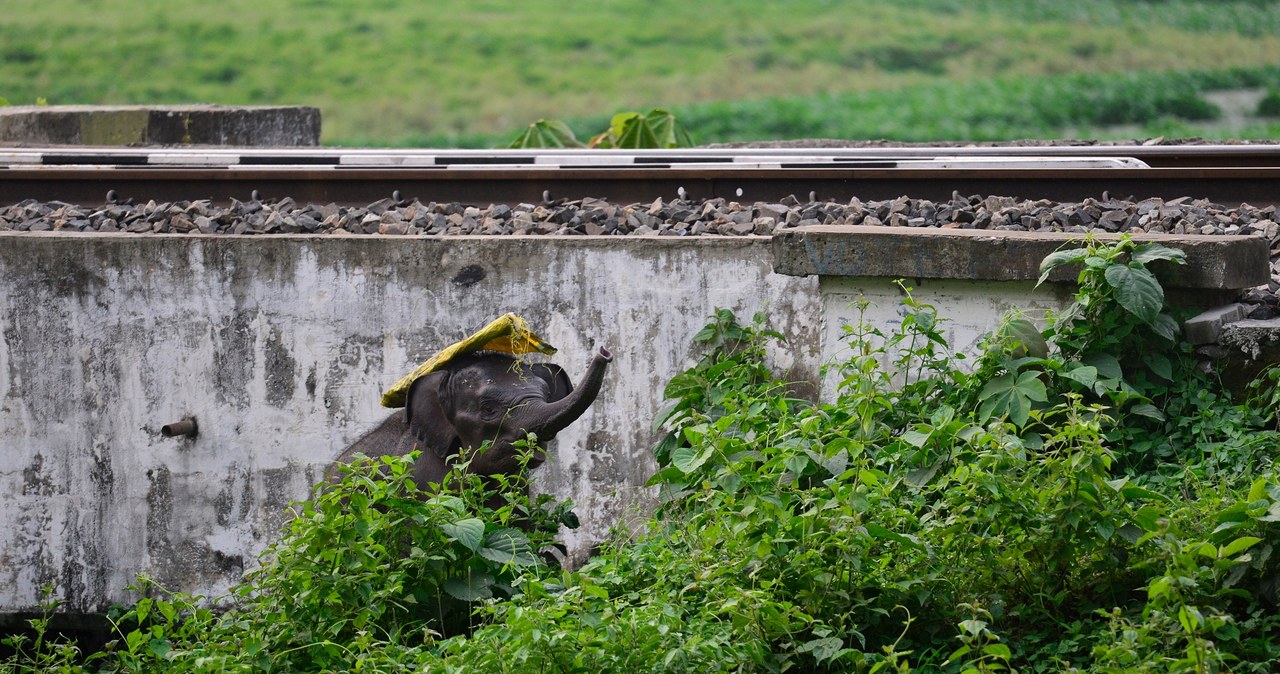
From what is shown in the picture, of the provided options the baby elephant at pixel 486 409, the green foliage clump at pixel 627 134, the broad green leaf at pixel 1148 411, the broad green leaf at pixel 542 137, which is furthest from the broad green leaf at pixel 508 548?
the broad green leaf at pixel 542 137

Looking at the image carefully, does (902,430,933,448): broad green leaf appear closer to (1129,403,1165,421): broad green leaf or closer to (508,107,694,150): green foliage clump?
(1129,403,1165,421): broad green leaf

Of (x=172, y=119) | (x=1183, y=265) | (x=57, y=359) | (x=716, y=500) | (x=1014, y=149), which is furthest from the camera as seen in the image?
(x=172, y=119)

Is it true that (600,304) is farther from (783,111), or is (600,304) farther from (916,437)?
(783,111)

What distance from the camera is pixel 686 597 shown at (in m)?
4.36

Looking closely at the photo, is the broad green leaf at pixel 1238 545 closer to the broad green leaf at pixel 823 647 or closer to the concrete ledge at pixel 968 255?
the broad green leaf at pixel 823 647

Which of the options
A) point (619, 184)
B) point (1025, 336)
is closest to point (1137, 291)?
point (1025, 336)

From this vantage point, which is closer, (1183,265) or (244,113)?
(1183,265)

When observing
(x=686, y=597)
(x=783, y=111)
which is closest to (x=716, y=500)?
(x=686, y=597)

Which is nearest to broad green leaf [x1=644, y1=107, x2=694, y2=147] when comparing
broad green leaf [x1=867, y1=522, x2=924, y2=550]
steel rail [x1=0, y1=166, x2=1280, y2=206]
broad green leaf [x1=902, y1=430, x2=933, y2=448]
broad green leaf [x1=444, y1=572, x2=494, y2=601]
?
steel rail [x1=0, y1=166, x2=1280, y2=206]

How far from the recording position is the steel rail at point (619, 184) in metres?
7.14

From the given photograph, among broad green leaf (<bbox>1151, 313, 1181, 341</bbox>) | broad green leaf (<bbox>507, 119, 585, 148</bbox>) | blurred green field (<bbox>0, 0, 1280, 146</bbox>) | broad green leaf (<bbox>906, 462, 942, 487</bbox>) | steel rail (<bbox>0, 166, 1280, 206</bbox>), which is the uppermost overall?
blurred green field (<bbox>0, 0, 1280, 146</bbox>)

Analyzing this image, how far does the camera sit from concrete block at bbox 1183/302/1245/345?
5172mm

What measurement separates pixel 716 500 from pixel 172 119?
826 centimetres

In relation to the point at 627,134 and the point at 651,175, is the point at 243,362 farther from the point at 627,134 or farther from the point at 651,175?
the point at 627,134
